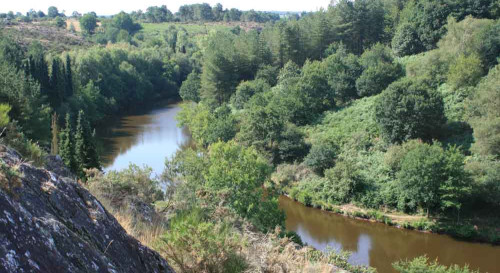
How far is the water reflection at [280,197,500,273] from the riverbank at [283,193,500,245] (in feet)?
1.08

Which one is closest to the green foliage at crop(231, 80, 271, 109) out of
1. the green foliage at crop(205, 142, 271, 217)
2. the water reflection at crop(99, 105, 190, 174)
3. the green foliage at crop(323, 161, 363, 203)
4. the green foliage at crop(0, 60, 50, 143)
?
the water reflection at crop(99, 105, 190, 174)

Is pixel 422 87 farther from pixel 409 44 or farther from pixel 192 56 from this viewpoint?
pixel 192 56

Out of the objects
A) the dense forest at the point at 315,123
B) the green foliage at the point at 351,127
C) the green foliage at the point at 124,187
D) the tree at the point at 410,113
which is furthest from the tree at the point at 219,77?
the green foliage at the point at 124,187

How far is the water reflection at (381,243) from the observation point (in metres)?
20.0

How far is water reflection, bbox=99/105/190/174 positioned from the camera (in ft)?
112

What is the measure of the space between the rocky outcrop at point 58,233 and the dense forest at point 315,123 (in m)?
1.34

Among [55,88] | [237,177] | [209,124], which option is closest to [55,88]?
[55,88]

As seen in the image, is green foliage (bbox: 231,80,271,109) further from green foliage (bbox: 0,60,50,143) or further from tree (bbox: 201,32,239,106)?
green foliage (bbox: 0,60,50,143)

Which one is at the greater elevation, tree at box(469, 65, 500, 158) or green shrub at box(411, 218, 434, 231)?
tree at box(469, 65, 500, 158)

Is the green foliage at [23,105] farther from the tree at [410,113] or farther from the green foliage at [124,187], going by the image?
the tree at [410,113]

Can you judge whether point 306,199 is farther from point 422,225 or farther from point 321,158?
point 422,225

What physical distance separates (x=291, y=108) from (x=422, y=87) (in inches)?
447

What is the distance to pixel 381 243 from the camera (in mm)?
21938

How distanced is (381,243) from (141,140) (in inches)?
1010
